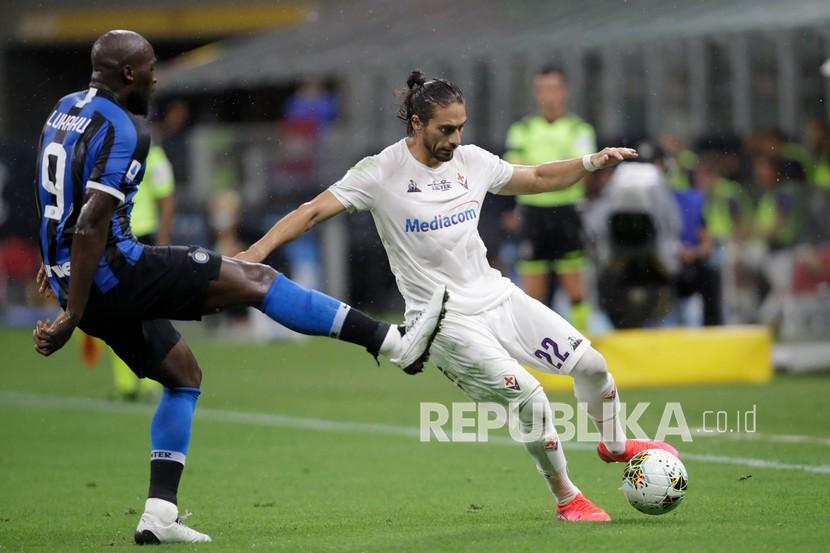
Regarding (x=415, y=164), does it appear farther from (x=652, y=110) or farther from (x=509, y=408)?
(x=652, y=110)

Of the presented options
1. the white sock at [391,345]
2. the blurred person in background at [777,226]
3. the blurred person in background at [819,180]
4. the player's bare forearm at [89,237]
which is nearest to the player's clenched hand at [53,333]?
the player's bare forearm at [89,237]

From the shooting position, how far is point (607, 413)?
693 cm

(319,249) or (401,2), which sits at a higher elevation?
(401,2)

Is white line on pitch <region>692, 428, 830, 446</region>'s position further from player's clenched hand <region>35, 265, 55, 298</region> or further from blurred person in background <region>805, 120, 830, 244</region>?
blurred person in background <region>805, 120, 830, 244</region>

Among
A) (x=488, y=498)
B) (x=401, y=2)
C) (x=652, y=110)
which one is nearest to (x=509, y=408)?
(x=488, y=498)

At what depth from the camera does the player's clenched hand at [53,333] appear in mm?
5871

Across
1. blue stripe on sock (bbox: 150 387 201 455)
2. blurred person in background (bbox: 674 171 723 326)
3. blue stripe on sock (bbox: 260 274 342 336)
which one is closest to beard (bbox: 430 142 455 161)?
blue stripe on sock (bbox: 260 274 342 336)

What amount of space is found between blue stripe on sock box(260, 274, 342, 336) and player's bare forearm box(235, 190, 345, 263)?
1.19 ft

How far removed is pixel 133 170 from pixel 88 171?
0.59 ft

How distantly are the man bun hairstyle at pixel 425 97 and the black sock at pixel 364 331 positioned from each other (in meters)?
1.16

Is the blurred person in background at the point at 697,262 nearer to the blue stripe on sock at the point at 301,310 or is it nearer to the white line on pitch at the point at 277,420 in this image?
the white line on pitch at the point at 277,420

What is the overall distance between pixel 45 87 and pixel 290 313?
2767 centimetres

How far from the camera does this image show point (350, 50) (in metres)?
21.9

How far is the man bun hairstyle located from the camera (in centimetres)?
669
